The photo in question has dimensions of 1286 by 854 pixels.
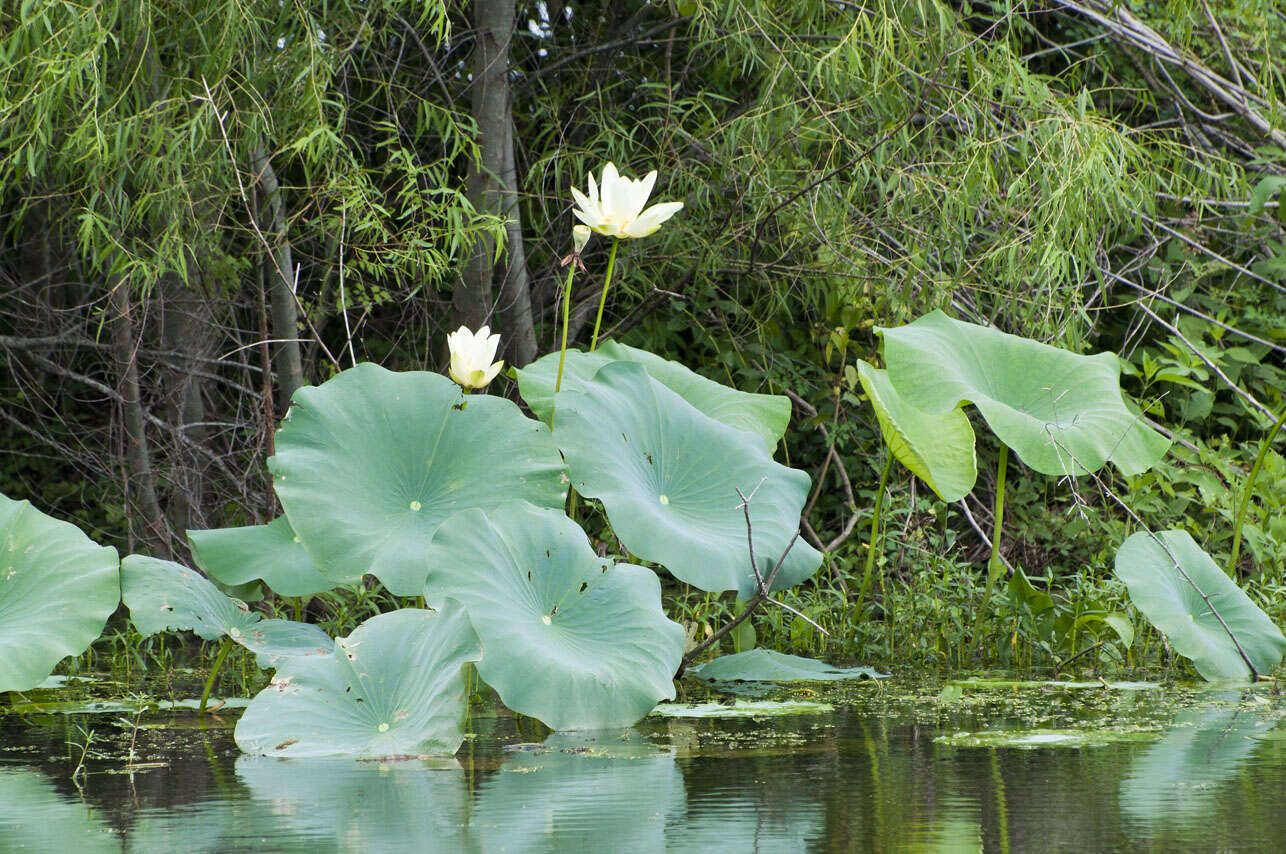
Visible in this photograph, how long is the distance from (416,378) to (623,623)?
62cm

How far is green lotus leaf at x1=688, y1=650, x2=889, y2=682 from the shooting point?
7.86ft

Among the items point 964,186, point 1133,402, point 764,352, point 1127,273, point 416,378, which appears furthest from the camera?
point 1127,273

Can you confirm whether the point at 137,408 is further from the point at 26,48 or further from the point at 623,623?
the point at 623,623

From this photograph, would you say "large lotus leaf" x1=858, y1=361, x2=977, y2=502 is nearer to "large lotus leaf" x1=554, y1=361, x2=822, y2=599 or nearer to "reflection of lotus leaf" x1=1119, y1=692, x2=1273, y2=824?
"large lotus leaf" x1=554, y1=361, x2=822, y2=599

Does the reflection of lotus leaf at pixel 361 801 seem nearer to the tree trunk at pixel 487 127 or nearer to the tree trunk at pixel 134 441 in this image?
the tree trunk at pixel 134 441

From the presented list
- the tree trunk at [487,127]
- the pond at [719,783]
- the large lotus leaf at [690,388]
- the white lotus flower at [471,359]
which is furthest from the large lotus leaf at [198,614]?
the tree trunk at [487,127]

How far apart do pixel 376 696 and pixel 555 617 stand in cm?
31

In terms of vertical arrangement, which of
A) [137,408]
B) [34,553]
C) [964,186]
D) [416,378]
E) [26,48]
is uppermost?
[26,48]

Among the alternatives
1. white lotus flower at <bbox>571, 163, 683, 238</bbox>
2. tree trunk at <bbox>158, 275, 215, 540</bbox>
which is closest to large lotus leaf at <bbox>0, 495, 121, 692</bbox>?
white lotus flower at <bbox>571, 163, 683, 238</bbox>

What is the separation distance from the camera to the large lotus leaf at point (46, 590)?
2.01 m

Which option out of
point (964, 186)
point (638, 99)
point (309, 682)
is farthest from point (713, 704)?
point (638, 99)

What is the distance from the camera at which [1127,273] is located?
13.9ft

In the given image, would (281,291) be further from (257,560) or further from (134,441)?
(257,560)

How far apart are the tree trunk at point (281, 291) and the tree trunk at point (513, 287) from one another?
586 mm
